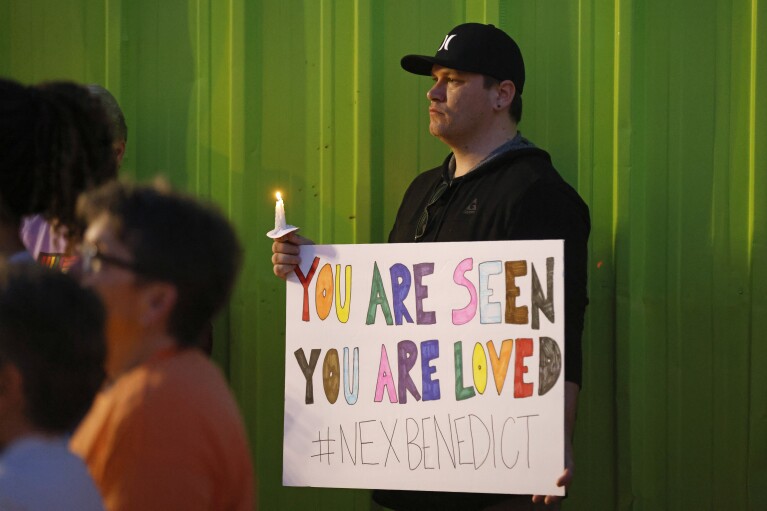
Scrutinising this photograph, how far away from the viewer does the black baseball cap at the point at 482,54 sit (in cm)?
358

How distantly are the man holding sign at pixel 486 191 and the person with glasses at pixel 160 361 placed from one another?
1.42 metres

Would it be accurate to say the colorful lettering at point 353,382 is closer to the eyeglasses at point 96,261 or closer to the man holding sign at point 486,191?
the man holding sign at point 486,191

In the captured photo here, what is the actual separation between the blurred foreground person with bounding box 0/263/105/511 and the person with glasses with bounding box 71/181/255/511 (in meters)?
0.05

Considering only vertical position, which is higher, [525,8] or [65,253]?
[525,8]

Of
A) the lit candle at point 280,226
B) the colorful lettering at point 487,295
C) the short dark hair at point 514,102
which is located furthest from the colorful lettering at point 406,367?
the short dark hair at point 514,102

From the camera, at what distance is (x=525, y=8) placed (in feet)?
13.1

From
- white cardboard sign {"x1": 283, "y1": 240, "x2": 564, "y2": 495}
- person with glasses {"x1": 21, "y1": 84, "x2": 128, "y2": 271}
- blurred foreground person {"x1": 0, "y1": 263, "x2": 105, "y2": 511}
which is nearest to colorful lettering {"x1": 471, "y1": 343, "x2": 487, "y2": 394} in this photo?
white cardboard sign {"x1": 283, "y1": 240, "x2": 564, "y2": 495}

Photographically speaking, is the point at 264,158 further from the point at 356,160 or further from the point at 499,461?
the point at 499,461

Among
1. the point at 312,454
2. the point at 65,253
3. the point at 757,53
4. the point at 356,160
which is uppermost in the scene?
the point at 757,53

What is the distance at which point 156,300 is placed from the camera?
76.0 inches

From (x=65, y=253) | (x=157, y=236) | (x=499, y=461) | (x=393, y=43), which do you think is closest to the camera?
(x=157, y=236)

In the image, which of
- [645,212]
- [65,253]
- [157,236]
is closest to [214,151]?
[645,212]

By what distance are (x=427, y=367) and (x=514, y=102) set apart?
935 millimetres

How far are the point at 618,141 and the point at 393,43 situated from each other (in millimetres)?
886
